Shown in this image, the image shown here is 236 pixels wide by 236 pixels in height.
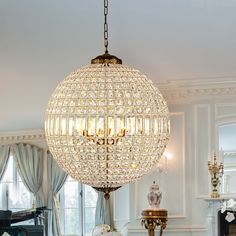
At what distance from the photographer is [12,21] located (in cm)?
442

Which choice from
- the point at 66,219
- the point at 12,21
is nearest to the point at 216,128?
the point at 12,21

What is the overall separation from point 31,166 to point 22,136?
2.54 feet

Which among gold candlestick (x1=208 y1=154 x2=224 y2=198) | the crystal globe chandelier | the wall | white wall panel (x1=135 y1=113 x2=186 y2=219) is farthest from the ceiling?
the crystal globe chandelier

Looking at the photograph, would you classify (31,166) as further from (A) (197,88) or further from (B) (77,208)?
(A) (197,88)

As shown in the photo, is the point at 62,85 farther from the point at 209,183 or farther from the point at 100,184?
the point at 209,183

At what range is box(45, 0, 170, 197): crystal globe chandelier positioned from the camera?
2.18 metres

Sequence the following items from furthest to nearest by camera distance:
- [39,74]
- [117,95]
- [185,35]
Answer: [39,74] → [185,35] → [117,95]

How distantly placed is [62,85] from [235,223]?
19.9ft

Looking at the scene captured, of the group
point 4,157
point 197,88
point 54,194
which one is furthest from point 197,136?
point 4,157

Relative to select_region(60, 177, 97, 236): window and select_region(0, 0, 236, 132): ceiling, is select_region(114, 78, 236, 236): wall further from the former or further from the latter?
select_region(60, 177, 97, 236): window

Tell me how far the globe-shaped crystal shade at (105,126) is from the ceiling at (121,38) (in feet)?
5.71

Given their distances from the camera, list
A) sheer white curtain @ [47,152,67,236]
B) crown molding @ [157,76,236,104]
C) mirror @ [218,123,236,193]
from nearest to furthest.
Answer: crown molding @ [157,76,236,104] → mirror @ [218,123,236,193] → sheer white curtain @ [47,152,67,236]

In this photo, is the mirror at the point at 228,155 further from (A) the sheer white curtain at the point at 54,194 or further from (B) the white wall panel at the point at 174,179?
(A) the sheer white curtain at the point at 54,194

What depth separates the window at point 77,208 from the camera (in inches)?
476
